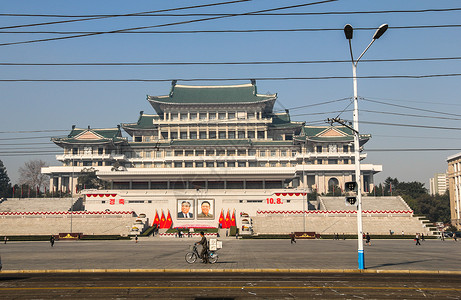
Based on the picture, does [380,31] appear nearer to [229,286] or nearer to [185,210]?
[229,286]

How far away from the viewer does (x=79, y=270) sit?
67.5ft

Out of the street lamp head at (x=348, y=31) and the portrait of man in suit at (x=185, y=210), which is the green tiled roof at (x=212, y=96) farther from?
the street lamp head at (x=348, y=31)

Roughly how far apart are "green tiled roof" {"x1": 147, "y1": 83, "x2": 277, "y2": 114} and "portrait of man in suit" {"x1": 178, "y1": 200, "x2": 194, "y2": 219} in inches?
1452

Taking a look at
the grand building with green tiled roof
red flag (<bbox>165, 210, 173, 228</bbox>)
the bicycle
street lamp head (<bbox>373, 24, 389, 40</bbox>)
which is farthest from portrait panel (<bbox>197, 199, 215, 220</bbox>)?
street lamp head (<bbox>373, 24, 389, 40</bbox>)

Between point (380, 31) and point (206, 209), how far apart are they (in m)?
56.7

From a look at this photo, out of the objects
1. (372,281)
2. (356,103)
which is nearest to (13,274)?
(372,281)

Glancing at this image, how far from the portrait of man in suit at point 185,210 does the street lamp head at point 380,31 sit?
56.4 m

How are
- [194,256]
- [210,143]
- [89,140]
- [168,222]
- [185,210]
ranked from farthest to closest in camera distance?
[89,140] → [210,143] → [185,210] → [168,222] → [194,256]

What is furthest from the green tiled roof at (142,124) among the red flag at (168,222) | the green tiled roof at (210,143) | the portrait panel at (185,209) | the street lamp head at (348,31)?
the street lamp head at (348,31)

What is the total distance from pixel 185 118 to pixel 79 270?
3377 inches

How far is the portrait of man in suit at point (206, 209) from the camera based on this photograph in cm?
7094

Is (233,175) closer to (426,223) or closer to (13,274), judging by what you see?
(426,223)

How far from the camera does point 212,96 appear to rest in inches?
4156

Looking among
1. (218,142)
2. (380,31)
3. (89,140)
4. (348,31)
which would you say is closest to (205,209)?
(218,142)
